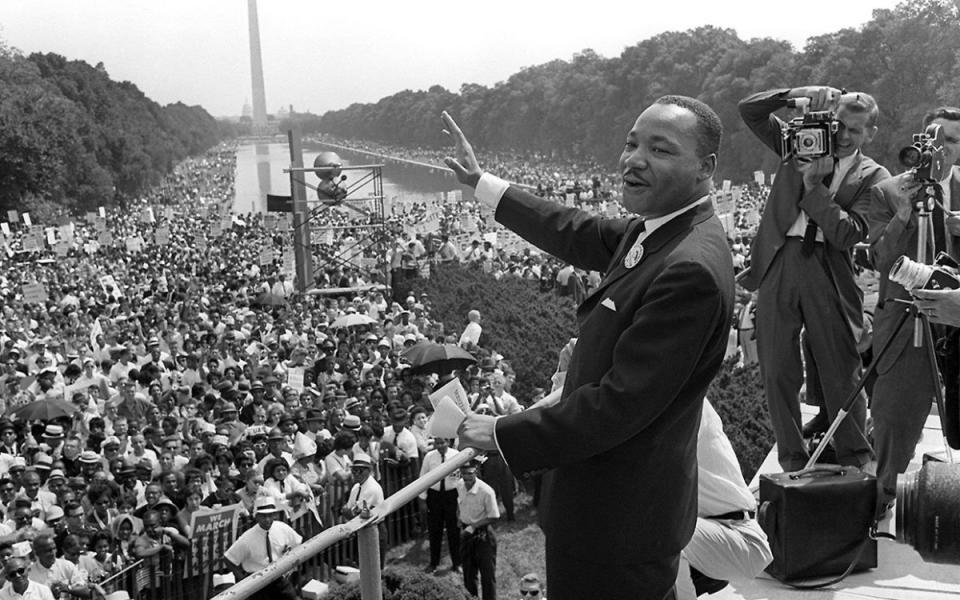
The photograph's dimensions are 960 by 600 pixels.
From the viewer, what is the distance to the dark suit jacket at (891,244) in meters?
4.46

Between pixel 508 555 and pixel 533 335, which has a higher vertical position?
pixel 533 335

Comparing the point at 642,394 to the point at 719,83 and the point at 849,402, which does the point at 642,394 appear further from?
the point at 719,83

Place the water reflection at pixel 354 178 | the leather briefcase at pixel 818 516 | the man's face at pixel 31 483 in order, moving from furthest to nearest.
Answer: the water reflection at pixel 354 178
the man's face at pixel 31 483
the leather briefcase at pixel 818 516

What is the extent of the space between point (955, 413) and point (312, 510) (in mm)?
6207

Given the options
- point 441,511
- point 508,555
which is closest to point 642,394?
point 441,511

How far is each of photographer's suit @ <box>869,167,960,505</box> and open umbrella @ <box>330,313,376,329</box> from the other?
13680mm

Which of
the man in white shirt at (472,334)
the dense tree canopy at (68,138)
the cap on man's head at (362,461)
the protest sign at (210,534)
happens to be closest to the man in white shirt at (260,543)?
the protest sign at (210,534)

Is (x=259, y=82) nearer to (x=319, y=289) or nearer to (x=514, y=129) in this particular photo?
(x=514, y=129)

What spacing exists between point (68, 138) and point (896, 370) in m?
58.9

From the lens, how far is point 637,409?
2455mm

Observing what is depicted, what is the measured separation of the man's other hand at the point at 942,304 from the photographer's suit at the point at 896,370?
4.01 ft

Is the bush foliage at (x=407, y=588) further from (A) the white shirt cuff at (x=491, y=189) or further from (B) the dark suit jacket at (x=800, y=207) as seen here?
(A) the white shirt cuff at (x=491, y=189)

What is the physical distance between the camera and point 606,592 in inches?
104

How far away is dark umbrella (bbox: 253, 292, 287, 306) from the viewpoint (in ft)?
72.0
